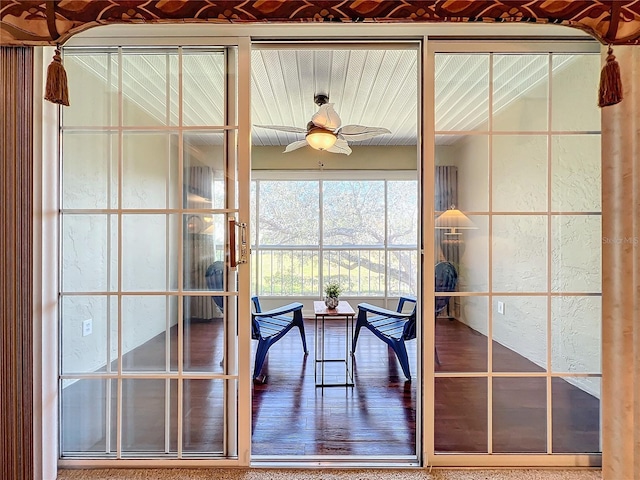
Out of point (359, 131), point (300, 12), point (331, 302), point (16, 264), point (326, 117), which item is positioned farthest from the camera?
point (331, 302)

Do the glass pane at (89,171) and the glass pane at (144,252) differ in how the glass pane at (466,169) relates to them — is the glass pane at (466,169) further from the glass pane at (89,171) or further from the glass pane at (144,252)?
the glass pane at (89,171)

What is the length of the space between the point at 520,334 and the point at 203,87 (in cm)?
218

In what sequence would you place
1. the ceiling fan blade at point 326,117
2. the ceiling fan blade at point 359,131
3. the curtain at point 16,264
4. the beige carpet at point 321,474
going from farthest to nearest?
the ceiling fan blade at point 359,131 < the ceiling fan blade at point 326,117 < the beige carpet at point 321,474 < the curtain at point 16,264

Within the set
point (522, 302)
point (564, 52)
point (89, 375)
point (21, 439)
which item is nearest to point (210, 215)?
point (89, 375)

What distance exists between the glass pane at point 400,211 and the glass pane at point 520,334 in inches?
135

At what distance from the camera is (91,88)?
171 centimetres

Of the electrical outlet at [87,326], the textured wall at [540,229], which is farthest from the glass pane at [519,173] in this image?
the electrical outlet at [87,326]

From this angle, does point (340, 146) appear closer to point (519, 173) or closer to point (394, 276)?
point (519, 173)

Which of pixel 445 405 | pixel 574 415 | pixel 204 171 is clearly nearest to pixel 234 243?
pixel 204 171

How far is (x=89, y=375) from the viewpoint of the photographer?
67.4 inches

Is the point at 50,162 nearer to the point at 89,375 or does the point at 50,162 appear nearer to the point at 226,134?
the point at 226,134

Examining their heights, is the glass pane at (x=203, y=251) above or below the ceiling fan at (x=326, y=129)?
below

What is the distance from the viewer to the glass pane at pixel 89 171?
5.59 feet

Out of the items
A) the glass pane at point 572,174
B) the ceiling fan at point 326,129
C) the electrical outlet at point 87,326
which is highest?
the ceiling fan at point 326,129
